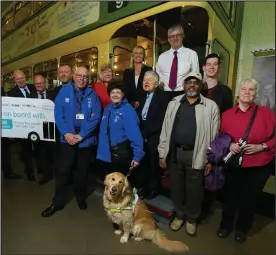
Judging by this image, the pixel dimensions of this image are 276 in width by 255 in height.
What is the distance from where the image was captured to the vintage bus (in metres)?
1.37

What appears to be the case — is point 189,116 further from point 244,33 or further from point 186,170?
point 244,33

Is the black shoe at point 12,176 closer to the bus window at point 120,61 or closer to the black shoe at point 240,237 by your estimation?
the bus window at point 120,61

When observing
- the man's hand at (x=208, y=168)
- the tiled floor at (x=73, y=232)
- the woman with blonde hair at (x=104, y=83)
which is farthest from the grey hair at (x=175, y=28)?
the tiled floor at (x=73, y=232)

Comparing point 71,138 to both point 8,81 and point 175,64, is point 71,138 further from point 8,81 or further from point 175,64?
point 175,64

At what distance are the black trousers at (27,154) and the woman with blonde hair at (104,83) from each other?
0.60m

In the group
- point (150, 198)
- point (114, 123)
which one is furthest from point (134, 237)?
point (114, 123)

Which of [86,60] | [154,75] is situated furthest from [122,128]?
[86,60]

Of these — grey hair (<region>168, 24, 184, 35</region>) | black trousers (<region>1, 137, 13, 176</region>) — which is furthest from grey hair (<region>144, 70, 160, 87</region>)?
black trousers (<region>1, 137, 13, 176</region>)

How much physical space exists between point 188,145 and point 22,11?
133 cm

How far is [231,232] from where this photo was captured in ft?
5.28

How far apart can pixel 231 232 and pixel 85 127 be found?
3.80 feet

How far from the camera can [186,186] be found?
155 cm

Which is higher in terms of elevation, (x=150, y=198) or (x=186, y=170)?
(x=186, y=170)

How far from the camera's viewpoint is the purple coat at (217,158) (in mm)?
1425
